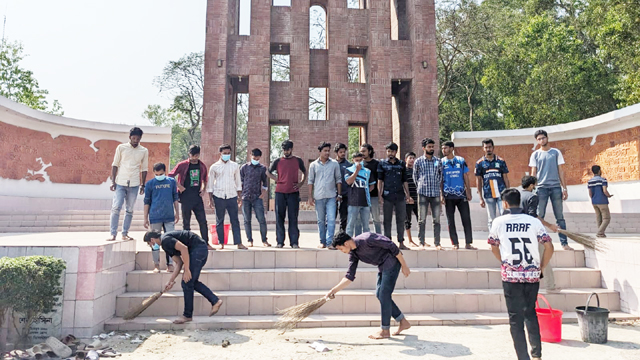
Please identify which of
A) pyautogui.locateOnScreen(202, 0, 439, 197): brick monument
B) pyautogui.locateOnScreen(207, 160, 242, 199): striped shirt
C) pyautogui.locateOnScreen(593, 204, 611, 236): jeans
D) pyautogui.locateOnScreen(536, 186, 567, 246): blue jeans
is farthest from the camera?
pyautogui.locateOnScreen(202, 0, 439, 197): brick monument

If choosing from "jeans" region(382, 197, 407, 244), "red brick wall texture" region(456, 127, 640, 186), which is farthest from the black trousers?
"red brick wall texture" region(456, 127, 640, 186)

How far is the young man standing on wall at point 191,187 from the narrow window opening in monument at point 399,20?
1102cm

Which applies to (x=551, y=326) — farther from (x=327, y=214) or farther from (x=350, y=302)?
(x=327, y=214)

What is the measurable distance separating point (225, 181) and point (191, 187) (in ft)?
1.77

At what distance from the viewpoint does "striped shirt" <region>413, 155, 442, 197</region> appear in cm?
630

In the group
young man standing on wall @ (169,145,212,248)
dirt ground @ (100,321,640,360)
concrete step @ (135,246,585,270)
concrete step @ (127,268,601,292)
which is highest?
young man standing on wall @ (169,145,212,248)

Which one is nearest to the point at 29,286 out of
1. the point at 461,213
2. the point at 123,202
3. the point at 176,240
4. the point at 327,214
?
the point at 176,240

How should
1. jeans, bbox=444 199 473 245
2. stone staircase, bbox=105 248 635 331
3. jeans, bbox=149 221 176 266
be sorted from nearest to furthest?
1. stone staircase, bbox=105 248 635 331
2. jeans, bbox=149 221 176 266
3. jeans, bbox=444 199 473 245

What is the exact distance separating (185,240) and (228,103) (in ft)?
34.7

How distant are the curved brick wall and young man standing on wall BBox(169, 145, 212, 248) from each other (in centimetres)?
870

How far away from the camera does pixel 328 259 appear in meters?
5.93

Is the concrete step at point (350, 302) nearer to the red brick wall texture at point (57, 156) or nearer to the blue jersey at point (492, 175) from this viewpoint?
the blue jersey at point (492, 175)

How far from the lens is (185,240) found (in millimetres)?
4805

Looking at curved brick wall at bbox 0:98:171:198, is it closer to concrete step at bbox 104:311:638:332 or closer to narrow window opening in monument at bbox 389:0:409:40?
narrow window opening in monument at bbox 389:0:409:40
